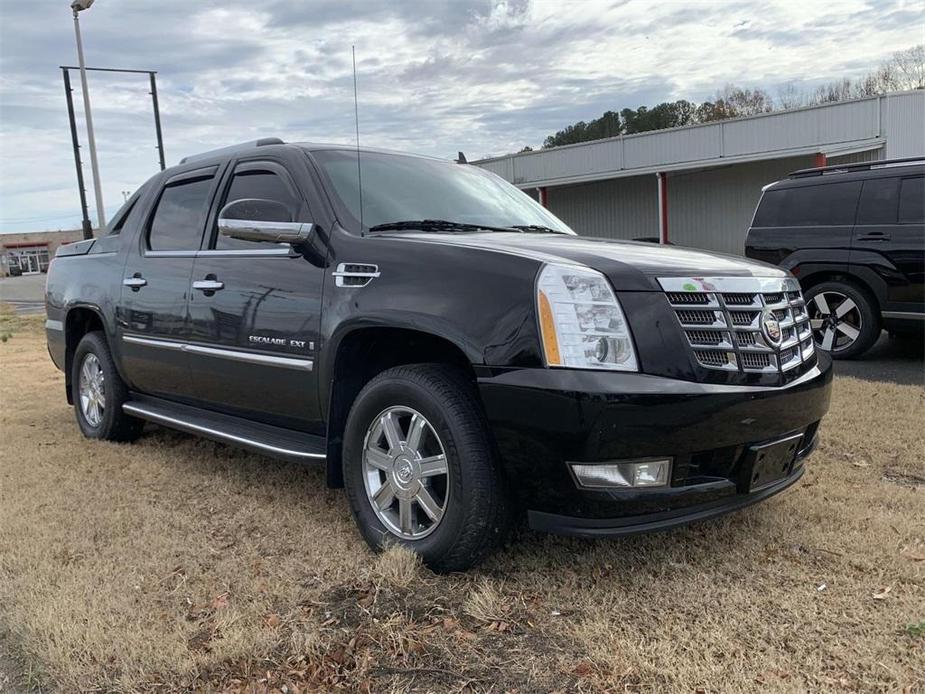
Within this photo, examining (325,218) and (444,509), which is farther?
(325,218)

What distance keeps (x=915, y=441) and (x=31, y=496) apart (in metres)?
5.07

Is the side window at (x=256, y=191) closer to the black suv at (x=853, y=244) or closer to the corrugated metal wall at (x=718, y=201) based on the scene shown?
the black suv at (x=853, y=244)

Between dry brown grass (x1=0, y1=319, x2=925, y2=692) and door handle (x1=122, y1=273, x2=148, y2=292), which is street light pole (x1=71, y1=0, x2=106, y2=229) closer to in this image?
door handle (x1=122, y1=273, x2=148, y2=292)

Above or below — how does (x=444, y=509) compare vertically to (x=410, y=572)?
above

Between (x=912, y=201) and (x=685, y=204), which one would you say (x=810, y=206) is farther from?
(x=685, y=204)

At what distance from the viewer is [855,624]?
263 cm

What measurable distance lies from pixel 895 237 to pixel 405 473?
20.4 feet

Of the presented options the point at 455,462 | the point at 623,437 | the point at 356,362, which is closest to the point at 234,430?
the point at 356,362

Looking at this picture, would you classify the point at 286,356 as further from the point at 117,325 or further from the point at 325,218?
the point at 117,325

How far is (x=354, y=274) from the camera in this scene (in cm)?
329

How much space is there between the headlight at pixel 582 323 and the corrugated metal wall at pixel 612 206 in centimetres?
2414

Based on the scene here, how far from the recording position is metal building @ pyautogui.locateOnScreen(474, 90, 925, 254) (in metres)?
18.9

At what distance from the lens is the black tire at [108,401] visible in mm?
5191

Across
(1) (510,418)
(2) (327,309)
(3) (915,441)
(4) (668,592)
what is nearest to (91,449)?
(2) (327,309)
